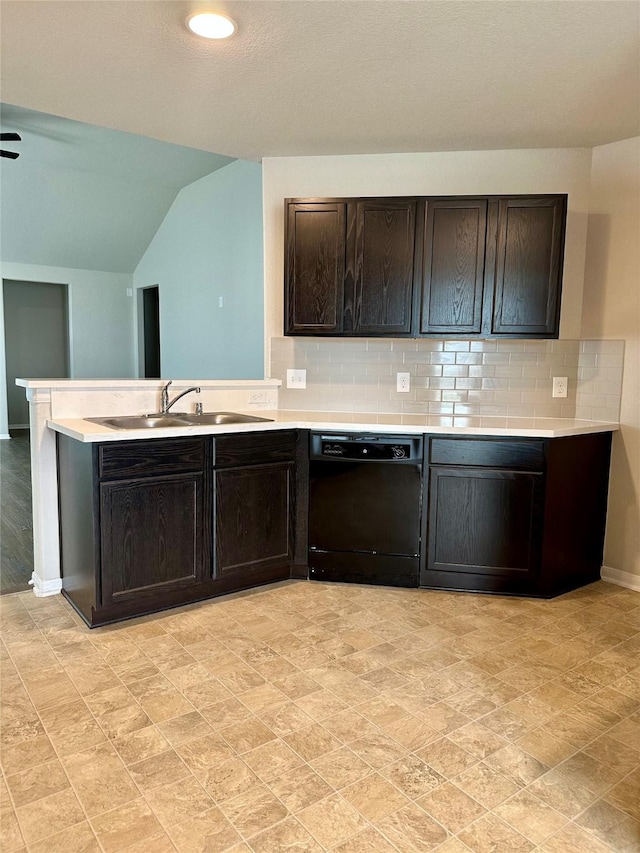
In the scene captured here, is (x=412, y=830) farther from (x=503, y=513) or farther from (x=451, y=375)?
(x=451, y=375)

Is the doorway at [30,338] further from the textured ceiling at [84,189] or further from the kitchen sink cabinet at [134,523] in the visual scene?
the kitchen sink cabinet at [134,523]

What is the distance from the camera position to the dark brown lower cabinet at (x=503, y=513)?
120 inches

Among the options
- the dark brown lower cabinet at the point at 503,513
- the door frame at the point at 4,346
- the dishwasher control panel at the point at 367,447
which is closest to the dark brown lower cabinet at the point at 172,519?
the dishwasher control panel at the point at 367,447

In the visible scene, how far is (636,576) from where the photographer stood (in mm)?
3295

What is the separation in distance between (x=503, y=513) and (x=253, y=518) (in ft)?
4.28

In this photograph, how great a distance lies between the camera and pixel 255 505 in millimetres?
3104

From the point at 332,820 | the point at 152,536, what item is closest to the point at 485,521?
the point at 152,536

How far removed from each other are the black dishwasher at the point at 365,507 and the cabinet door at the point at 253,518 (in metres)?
0.16

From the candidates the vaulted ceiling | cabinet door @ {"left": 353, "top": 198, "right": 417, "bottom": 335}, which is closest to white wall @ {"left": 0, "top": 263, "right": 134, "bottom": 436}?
the vaulted ceiling

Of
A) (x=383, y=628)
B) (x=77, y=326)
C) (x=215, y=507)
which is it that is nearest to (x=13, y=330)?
(x=77, y=326)

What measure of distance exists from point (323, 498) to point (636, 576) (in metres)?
1.80

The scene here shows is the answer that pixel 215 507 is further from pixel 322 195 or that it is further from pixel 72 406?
pixel 322 195

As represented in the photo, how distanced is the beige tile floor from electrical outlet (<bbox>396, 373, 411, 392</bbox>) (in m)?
1.31

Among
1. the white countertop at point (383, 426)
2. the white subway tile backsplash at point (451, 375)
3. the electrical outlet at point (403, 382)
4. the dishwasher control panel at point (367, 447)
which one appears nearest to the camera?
the white countertop at point (383, 426)
